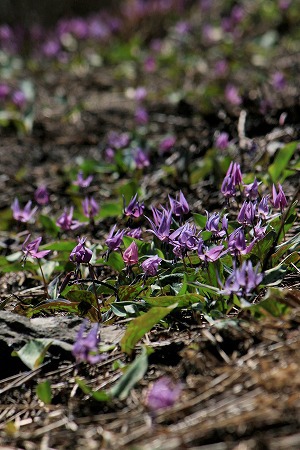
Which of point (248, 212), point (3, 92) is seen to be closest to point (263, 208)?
point (248, 212)

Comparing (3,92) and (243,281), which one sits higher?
(243,281)

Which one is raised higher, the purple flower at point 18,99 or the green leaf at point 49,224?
the green leaf at point 49,224

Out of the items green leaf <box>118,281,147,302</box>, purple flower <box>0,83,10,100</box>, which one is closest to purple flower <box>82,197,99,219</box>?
green leaf <box>118,281,147,302</box>

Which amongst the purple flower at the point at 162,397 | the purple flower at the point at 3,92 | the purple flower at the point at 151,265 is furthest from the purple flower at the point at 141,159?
the purple flower at the point at 3,92

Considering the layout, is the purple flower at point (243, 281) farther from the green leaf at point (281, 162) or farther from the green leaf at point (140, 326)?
the green leaf at point (281, 162)

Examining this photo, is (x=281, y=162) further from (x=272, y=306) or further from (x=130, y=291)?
(x=272, y=306)

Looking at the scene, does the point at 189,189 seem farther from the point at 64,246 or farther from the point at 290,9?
the point at 290,9
